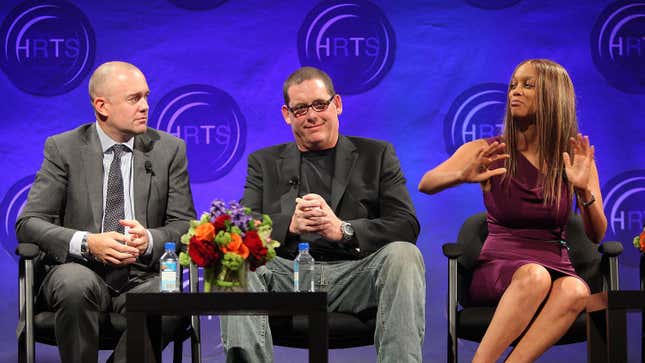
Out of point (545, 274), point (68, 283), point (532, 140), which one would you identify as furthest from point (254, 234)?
point (532, 140)

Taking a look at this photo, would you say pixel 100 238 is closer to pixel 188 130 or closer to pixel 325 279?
pixel 325 279

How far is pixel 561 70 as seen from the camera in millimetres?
3994

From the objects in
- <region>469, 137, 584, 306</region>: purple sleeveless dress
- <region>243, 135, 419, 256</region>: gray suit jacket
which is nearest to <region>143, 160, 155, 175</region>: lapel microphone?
<region>243, 135, 419, 256</region>: gray suit jacket

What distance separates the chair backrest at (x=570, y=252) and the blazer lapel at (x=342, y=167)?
0.56m

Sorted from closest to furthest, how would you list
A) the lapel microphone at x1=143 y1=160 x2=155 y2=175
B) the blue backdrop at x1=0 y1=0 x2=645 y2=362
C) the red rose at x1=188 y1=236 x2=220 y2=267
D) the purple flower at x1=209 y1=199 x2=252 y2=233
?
the red rose at x1=188 y1=236 x2=220 y2=267 → the purple flower at x1=209 y1=199 x2=252 y2=233 → the lapel microphone at x1=143 y1=160 x2=155 y2=175 → the blue backdrop at x1=0 y1=0 x2=645 y2=362

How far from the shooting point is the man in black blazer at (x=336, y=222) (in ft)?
11.0

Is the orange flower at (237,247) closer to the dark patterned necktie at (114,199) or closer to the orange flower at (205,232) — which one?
the orange flower at (205,232)

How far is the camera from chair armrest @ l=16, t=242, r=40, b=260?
352 cm

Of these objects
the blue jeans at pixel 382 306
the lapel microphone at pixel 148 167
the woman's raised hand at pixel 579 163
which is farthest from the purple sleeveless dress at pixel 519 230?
the lapel microphone at pixel 148 167

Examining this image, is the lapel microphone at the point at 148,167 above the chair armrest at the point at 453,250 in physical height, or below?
above

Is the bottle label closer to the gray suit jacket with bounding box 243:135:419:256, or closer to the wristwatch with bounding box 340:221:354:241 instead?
the gray suit jacket with bounding box 243:135:419:256

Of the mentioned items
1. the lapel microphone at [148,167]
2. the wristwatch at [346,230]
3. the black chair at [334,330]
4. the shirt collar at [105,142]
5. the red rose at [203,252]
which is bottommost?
the black chair at [334,330]

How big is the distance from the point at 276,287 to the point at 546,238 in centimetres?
116

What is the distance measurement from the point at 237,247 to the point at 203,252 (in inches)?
4.5
